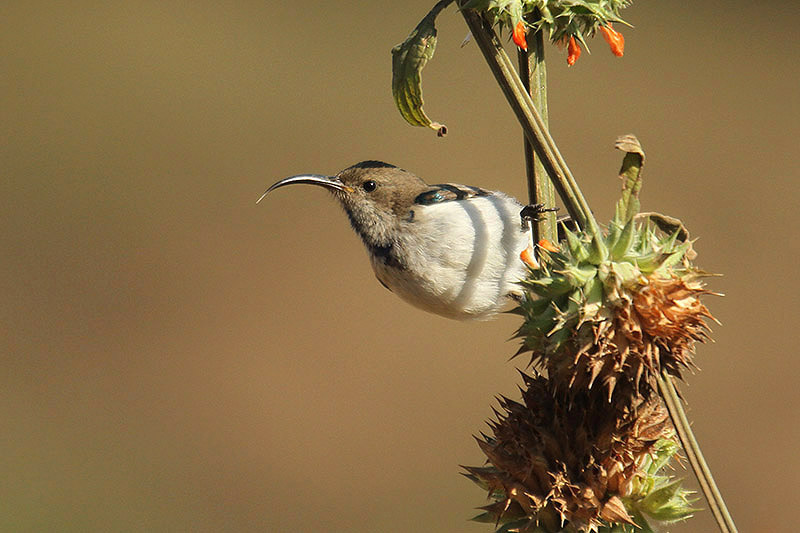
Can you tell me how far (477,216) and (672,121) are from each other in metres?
14.8

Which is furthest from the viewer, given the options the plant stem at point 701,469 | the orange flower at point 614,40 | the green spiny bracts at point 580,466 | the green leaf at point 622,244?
the orange flower at point 614,40

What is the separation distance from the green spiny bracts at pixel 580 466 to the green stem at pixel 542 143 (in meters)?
0.44

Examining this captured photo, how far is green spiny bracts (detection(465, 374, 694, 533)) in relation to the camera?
201 cm

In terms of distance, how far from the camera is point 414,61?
225cm

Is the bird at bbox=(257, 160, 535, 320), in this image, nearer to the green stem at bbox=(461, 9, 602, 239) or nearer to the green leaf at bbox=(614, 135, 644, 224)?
the green leaf at bbox=(614, 135, 644, 224)

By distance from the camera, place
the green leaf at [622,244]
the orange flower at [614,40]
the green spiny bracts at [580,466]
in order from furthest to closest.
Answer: the orange flower at [614,40]
the green spiny bracts at [580,466]
the green leaf at [622,244]

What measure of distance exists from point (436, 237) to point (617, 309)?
244cm

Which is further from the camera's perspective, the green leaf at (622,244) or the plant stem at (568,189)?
the green leaf at (622,244)

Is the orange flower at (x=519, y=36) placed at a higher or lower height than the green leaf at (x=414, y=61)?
lower

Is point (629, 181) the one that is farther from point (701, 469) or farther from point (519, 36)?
point (701, 469)

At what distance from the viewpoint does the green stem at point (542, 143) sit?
1.73m

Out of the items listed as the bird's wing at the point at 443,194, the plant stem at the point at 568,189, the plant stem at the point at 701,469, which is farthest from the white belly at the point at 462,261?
the plant stem at the point at 701,469

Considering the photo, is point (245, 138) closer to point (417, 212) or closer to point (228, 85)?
point (228, 85)

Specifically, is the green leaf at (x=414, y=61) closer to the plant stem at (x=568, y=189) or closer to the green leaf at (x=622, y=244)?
the plant stem at (x=568, y=189)
